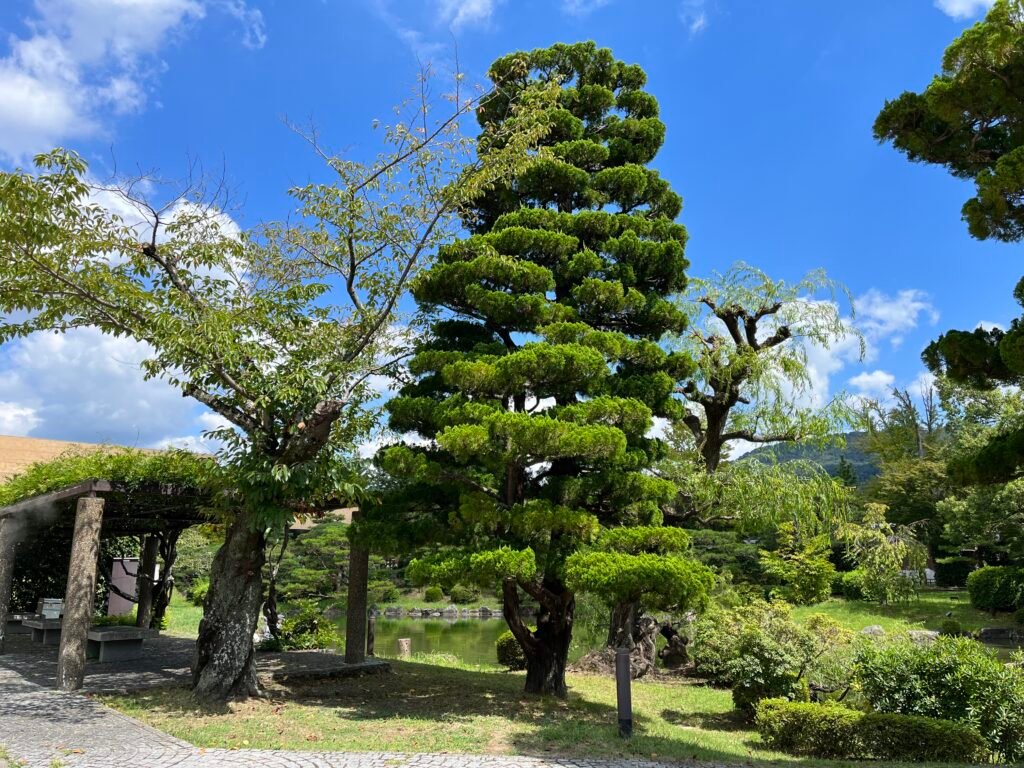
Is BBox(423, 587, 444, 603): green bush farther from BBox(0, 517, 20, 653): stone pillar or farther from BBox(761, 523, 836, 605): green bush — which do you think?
BBox(0, 517, 20, 653): stone pillar

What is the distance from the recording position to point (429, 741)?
17.1ft

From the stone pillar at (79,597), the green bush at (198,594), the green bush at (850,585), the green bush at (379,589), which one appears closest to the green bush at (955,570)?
the green bush at (850,585)

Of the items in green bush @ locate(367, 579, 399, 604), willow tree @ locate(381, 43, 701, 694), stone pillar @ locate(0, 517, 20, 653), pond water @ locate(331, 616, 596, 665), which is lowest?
pond water @ locate(331, 616, 596, 665)

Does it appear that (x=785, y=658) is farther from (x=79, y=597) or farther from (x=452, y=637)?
(x=452, y=637)

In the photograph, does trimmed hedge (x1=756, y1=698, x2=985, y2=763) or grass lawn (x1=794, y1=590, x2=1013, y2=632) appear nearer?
trimmed hedge (x1=756, y1=698, x2=985, y2=763)

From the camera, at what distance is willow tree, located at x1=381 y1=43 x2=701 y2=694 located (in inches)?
258

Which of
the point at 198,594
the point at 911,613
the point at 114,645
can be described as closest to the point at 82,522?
the point at 114,645

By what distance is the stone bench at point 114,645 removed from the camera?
8445 mm

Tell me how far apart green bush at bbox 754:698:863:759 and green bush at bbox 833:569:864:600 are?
1457cm

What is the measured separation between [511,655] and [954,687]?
698 cm

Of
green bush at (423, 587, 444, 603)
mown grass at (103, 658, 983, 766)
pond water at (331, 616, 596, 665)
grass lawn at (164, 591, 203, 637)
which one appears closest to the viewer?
mown grass at (103, 658, 983, 766)

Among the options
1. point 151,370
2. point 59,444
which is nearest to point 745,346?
point 151,370

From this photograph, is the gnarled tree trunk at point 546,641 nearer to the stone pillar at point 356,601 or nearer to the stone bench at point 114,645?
the stone pillar at point 356,601

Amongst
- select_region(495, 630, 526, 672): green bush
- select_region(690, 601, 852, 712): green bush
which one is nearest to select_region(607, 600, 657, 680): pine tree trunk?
select_region(495, 630, 526, 672): green bush
